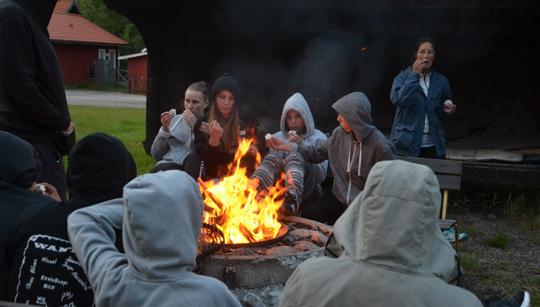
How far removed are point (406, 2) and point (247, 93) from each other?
3014mm

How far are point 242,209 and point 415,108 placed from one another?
2.61 metres

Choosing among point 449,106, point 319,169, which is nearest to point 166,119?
point 319,169

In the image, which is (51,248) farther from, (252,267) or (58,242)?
(252,267)

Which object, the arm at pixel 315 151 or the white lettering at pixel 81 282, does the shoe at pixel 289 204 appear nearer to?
the arm at pixel 315 151

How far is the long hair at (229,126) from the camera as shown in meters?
5.71

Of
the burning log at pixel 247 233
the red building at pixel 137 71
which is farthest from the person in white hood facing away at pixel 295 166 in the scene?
the red building at pixel 137 71

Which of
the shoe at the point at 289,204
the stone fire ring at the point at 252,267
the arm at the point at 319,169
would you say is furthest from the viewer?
the arm at the point at 319,169

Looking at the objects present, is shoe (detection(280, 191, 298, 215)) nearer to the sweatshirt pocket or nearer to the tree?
the sweatshirt pocket

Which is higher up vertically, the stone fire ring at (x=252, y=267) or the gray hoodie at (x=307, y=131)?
the gray hoodie at (x=307, y=131)

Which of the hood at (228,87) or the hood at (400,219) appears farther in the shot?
the hood at (228,87)

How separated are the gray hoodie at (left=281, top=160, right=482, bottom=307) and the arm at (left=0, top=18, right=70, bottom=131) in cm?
284

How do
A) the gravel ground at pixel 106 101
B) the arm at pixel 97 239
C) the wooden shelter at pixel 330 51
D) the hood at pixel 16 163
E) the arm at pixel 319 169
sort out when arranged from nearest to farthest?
the arm at pixel 97 239 < the hood at pixel 16 163 < the arm at pixel 319 169 < the wooden shelter at pixel 330 51 < the gravel ground at pixel 106 101

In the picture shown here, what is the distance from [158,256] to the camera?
2086mm

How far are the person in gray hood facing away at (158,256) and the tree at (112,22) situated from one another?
4755 centimetres
